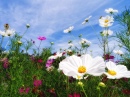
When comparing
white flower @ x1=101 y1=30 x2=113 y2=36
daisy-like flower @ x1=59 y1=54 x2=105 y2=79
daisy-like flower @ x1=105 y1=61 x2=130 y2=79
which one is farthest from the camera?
white flower @ x1=101 y1=30 x2=113 y2=36

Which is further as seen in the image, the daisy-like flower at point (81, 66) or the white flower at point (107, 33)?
the white flower at point (107, 33)

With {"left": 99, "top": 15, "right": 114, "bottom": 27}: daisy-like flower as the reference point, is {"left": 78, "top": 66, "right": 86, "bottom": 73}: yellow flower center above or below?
below

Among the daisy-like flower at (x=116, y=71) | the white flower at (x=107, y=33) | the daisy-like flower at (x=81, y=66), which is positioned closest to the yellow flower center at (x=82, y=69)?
the daisy-like flower at (x=81, y=66)

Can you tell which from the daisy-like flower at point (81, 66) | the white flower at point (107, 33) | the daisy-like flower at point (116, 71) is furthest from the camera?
the white flower at point (107, 33)

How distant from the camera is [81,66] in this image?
1405mm

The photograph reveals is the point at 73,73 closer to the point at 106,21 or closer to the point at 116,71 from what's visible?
the point at 116,71

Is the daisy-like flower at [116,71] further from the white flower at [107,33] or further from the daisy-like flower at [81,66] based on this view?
the white flower at [107,33]

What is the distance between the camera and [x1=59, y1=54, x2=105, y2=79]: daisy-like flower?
131 cm

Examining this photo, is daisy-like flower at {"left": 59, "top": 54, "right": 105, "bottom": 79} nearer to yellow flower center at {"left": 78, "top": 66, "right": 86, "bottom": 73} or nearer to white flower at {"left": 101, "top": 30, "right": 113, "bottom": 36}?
yellow flower center at {"left": 78, "top": 66, "right": 86, "bottom": 73}

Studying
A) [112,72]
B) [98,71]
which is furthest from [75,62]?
[112,72]

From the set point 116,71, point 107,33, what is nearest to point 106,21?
point 107,33

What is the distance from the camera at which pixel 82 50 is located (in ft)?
15.9

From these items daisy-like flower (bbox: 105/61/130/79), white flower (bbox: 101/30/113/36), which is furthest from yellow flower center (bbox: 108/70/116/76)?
white flower (bbox: 101/30/113/36)

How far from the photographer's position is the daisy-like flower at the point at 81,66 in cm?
131
